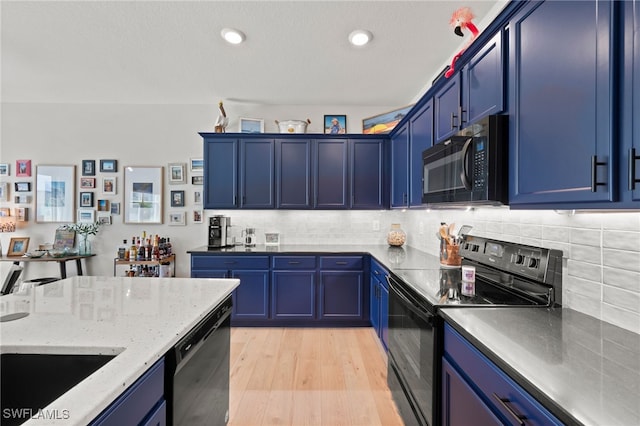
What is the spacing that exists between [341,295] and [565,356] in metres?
2.55

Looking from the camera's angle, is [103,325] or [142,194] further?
[142,194]

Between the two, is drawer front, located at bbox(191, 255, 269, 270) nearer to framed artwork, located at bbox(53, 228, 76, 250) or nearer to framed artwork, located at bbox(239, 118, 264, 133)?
framed artwork, located at bbox(239, 118, 264, 133)

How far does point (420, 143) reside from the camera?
254 cm

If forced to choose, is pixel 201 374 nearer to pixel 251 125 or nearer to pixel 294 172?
pixel 294 172

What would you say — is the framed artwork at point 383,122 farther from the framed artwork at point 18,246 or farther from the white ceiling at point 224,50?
the framed artwork at point 18,246

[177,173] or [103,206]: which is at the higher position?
[177,173]

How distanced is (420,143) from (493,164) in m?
1.22

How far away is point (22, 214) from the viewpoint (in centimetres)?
385

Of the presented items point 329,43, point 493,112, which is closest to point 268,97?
point 329,43

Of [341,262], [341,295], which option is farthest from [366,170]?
[341,295]

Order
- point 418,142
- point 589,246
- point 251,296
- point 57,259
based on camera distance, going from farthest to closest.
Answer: point 57,259 → point 251,296 → point 418,142 → point 589,246

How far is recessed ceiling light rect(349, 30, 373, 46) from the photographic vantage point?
2298 mm

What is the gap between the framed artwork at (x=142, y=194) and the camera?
3.90 meters

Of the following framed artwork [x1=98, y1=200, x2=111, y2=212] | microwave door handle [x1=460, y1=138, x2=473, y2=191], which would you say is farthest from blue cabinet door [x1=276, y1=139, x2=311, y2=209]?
framed artwork [x1=98, y1=200, x2=111, y2=212]
